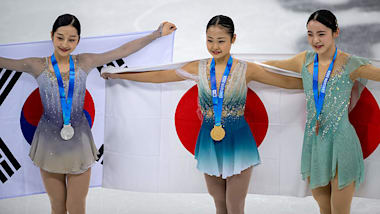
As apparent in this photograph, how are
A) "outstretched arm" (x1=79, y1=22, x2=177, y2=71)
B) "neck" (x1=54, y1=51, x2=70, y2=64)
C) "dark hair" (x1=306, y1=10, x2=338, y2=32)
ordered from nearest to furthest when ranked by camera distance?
"dark hair" (x1=306, y1=10, x2=338, y2=32) < "neck" (x1=54, y1=51, x2=70, y2=64) < "outstretched arm" (x1=79, y1=22, x2=177, y2=71)

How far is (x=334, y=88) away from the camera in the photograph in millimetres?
2605

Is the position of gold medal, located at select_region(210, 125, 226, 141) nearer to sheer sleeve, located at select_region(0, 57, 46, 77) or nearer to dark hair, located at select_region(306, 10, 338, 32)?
dark hair, located at select_region(306, 10, 338, 32)

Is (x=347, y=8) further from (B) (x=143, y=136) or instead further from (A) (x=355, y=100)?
(B) (x=143, y=136)

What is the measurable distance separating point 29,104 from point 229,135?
1.51m

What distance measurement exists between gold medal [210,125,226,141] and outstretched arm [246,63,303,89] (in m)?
0.37

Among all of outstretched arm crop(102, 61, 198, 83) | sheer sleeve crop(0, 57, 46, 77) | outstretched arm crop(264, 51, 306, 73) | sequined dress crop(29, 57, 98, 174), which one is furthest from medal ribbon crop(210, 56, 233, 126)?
sheer sleeve crop(0, 57, 46, 77)

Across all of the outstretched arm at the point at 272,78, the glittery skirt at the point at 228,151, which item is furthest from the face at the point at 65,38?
the outstretched arm at the point at 272,78

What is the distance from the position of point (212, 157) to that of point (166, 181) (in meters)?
0.70

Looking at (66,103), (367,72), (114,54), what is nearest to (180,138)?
(114,54)

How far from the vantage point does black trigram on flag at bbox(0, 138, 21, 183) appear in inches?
133

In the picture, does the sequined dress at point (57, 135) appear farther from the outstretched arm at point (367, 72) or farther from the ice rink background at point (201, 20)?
the ice rink background at point (201, 20)

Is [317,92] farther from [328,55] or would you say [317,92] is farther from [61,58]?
[61,58]

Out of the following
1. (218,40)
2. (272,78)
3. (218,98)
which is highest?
(218,40)

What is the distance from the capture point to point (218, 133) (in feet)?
8.80
